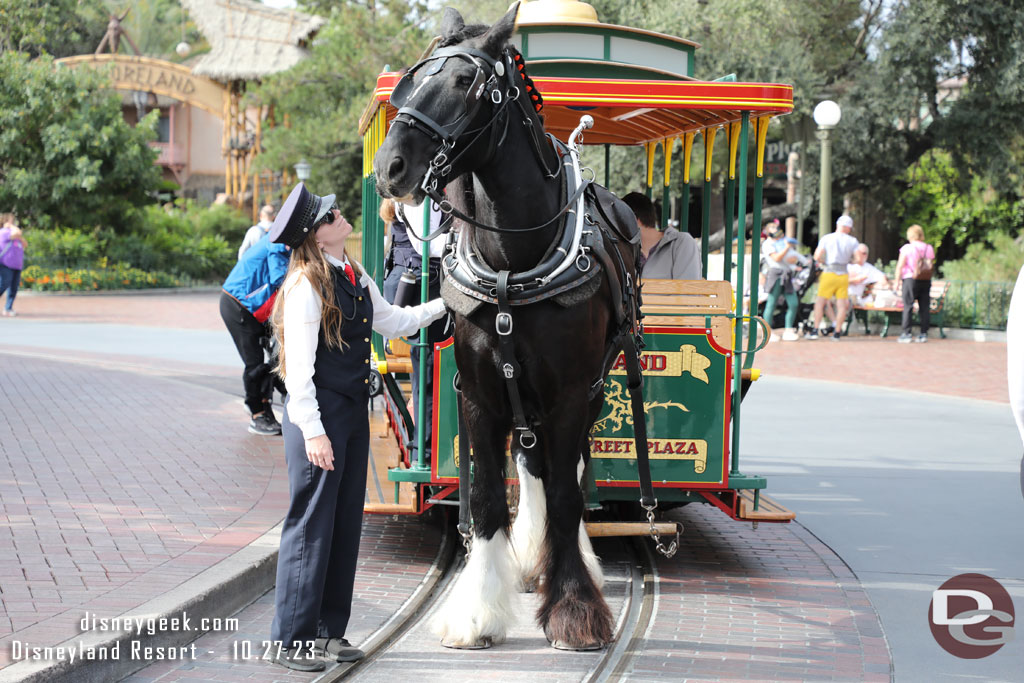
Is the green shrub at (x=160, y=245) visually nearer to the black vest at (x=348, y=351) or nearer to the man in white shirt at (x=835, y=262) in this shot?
the man in white shirt at (x=835, y=262)

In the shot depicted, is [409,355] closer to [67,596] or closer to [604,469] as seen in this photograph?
[604,469]

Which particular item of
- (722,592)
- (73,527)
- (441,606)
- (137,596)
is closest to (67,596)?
(137,596)

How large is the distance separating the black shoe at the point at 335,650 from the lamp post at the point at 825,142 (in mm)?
14487

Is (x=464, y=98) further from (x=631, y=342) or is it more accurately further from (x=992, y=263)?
(x=992, y=263)

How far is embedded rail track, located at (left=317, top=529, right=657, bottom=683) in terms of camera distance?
169 inches

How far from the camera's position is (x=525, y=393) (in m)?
4.54

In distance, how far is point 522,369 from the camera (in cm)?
447

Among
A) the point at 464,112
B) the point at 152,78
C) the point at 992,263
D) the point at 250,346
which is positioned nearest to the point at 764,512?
the point at 464,112

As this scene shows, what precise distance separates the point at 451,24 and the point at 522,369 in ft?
4.65

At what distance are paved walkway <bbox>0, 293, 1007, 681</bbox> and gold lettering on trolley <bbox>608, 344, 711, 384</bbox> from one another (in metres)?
1.09

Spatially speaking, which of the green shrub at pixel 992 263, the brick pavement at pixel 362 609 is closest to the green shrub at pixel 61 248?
the green shrub at pixel 992 263

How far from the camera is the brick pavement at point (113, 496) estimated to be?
4723 mm

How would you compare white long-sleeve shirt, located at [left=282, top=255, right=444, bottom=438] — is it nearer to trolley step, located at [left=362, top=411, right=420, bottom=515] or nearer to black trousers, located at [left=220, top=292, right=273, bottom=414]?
trolley step, located at [left=362, top=411, right=420, bottom=515]

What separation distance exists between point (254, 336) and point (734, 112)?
4772 millimetres
